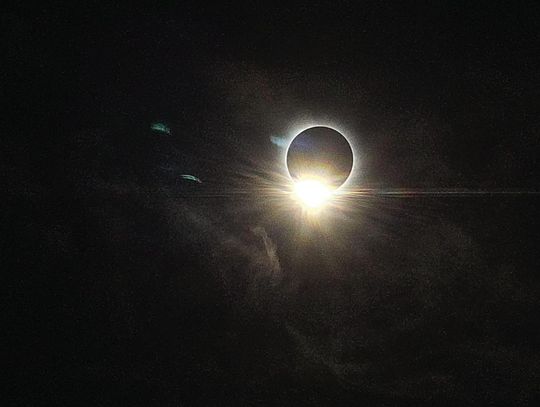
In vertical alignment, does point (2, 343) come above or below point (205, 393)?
below

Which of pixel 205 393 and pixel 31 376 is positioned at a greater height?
pixel 205 393

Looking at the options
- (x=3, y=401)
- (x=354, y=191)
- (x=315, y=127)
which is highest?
(x=315, y=127)

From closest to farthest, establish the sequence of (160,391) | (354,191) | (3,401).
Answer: (354,191) < (3,401) < (160,391)

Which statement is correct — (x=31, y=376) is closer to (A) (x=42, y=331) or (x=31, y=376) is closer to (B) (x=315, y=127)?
(A) (x=42, y=331)

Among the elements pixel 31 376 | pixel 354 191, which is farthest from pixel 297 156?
pixel 31 376

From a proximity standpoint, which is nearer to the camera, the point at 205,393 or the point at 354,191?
the point at 354,191

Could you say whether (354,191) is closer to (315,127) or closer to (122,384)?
(315,127)

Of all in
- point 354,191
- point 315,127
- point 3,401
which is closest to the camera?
point 315,127

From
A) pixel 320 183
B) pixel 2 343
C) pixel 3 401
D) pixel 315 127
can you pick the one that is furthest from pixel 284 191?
pixel 3 401

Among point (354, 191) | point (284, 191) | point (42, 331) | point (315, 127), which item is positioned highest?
point (315, 127)
